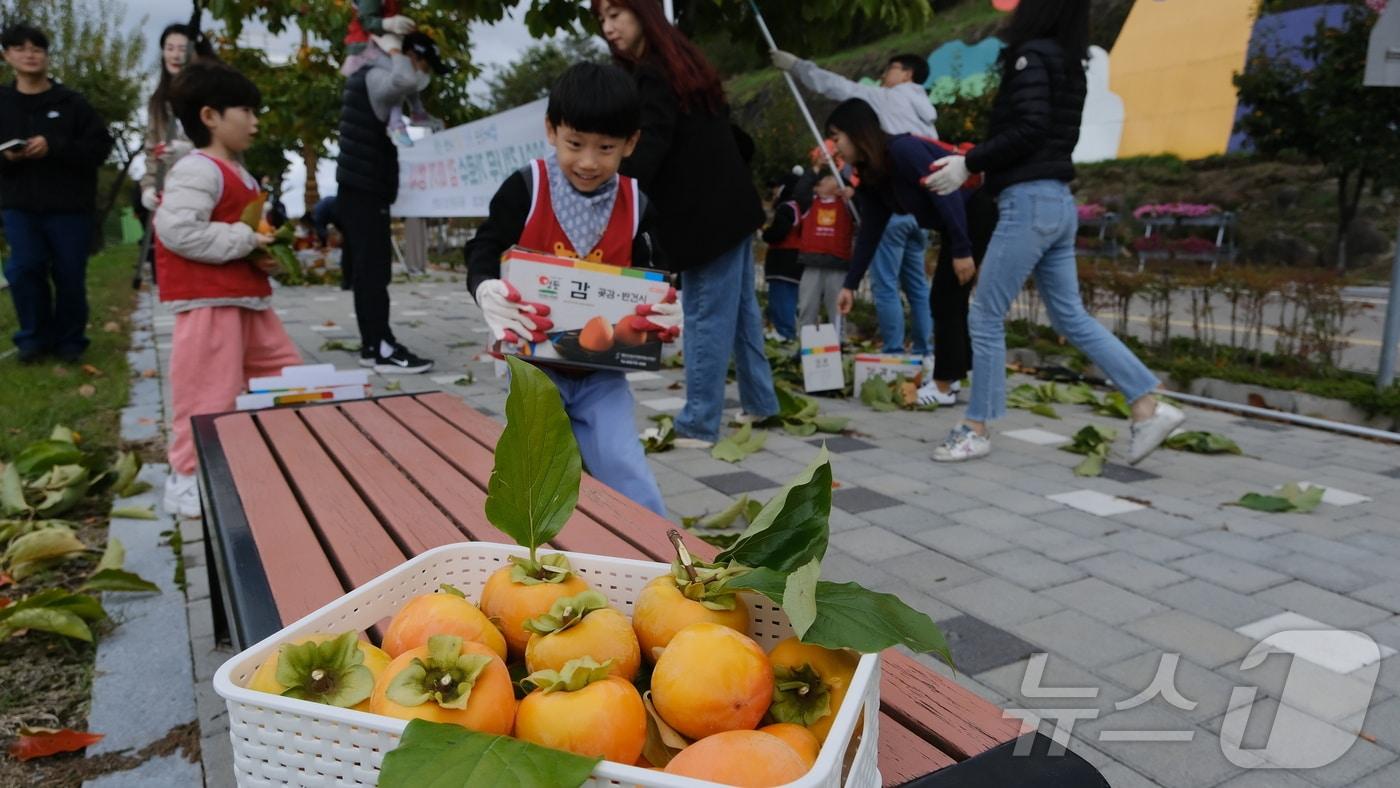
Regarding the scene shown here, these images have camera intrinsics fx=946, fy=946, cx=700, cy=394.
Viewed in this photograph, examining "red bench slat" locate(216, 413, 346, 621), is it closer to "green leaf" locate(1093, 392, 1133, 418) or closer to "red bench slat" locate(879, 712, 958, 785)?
"red bench slat" locate(879, 712, 958, 785)

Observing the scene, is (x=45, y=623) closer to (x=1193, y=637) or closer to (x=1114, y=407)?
(x=1193, y=637)

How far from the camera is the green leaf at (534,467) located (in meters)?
1.04

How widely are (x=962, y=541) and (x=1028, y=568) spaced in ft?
1.00

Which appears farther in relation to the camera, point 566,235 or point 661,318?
point 566,235

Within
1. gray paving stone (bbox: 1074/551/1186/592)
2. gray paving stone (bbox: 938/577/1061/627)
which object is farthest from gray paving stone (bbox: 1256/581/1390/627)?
gray paving stone (bbox: 938/577/1061/627)

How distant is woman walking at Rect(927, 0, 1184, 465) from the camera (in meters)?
4.09

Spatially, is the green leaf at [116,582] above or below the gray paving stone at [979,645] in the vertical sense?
below

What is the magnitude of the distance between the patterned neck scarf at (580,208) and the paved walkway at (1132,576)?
1.26m

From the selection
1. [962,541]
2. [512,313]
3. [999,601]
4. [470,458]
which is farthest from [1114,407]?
[470,458]

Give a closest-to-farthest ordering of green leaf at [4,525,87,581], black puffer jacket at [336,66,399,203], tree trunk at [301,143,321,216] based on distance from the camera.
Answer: green leaf at [4,525,87,581] → black puffer jacket at [336,66,399,203] → tree trunk at [301,143,321,216]

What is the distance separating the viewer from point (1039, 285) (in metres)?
4.51

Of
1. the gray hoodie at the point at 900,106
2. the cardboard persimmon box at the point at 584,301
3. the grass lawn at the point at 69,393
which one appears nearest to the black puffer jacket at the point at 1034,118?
the gray hoodie at the point at 900,106

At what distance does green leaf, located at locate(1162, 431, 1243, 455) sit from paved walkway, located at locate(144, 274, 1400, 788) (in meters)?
0.10

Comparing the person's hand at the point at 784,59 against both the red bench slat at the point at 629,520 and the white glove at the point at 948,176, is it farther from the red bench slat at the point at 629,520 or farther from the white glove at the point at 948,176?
the red bench slat at the point at 629,520
